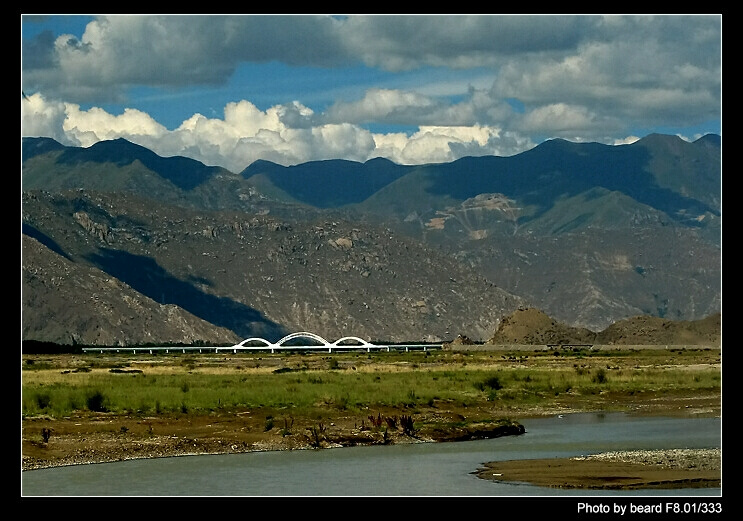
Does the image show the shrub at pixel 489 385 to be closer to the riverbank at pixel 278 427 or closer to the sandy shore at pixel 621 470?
A: the riverbank at pixel 278 427

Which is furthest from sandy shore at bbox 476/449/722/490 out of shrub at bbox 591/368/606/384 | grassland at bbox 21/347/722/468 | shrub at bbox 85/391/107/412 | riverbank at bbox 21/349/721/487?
shrub at bbox 591/368/606/384

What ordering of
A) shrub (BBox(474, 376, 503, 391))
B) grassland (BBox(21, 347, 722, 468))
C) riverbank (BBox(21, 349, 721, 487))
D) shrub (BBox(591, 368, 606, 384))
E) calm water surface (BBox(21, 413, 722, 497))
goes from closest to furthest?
calm water surface (BBox(21, 413, 722, 497)) → riverbank (BBox(21, 349, 721, 487)) → grassland (BBox(21, 347, 722, 468)) → shrub (BBox(474, 376, 503, 391)) → shrub (BBox(591, 368, 606, 384))

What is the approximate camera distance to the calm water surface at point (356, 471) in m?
37.0

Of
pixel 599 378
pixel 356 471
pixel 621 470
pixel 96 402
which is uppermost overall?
pixel 96 402

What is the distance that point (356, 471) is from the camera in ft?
136

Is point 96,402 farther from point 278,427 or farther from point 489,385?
point 489,385

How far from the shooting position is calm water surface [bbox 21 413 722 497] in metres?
37.0

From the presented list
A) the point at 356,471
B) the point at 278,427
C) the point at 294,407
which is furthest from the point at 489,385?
the point at 356,471

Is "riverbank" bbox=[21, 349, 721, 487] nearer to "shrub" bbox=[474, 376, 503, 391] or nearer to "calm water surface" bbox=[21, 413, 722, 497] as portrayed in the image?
"calm water surface" bbox=[21, 413, 722, 497]

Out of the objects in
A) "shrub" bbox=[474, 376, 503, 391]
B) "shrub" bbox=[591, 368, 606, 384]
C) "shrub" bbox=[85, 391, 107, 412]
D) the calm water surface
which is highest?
"shrub" bbox=[85, 391, 107, 412]
